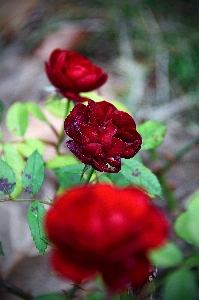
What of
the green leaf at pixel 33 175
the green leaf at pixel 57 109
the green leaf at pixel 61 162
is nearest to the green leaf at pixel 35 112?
the green leaf at pixel 57 109

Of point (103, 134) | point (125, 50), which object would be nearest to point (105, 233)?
point (103, 134)

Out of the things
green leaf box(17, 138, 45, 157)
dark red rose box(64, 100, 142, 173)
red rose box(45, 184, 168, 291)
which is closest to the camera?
red rose box(45, 184, 168, 291)

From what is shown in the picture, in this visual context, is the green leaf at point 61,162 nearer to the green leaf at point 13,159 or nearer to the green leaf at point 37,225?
the green leaf at point 13,159

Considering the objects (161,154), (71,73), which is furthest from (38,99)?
(71,73)

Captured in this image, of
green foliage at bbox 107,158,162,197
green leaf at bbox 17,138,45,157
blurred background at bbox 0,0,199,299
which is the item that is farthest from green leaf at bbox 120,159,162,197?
blurred background at bbox 0,0,199,299

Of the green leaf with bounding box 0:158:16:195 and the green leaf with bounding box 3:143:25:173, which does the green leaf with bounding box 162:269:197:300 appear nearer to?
the green leaf with bounding box 0:158:16:195
